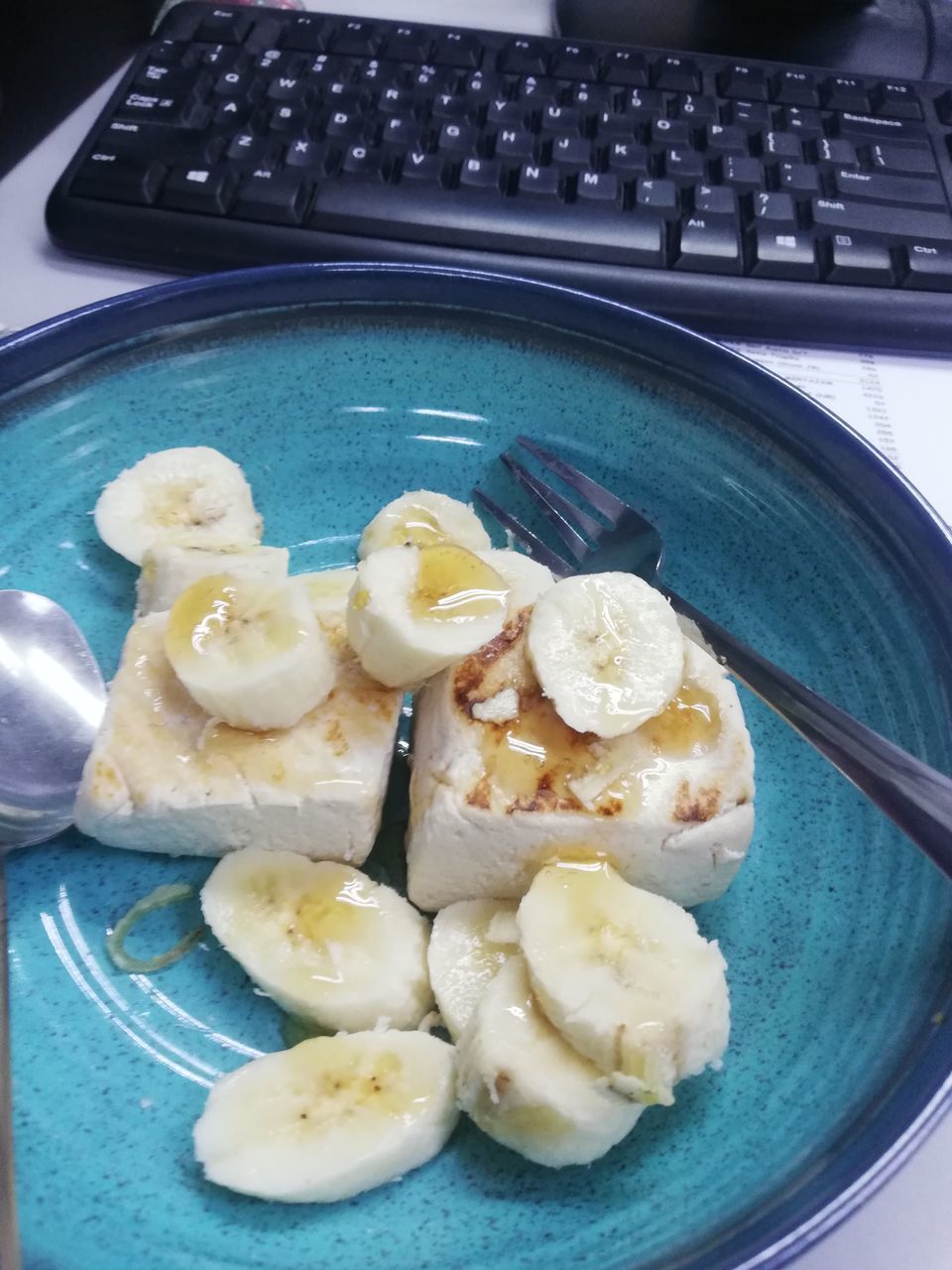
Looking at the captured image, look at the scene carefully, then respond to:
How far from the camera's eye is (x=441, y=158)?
5.38 ft

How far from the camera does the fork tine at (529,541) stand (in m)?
1.33

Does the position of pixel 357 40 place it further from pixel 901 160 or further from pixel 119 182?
pixel 901 160

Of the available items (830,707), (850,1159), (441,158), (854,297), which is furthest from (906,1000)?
(441,158)

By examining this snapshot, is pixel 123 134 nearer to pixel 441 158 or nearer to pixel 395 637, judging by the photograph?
pixel 441 158

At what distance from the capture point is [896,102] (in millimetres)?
1851

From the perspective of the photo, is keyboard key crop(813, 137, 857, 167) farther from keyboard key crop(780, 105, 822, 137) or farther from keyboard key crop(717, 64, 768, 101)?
keyboard key crop(717, 64, 768, 101)

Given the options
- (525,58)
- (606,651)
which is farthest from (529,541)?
(525,58)

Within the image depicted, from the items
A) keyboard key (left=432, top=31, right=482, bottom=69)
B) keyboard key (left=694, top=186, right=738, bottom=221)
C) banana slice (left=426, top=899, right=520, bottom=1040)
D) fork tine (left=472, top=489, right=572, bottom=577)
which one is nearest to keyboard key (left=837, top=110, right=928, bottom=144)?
keyboard key (left=694, top=186, right=738, bottom=221)

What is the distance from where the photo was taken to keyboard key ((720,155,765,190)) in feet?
5.39

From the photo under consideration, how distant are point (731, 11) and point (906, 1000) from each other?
2.18 metres

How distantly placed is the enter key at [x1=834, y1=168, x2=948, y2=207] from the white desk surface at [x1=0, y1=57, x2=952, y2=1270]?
1.17 m

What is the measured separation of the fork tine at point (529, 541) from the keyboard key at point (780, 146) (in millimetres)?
873

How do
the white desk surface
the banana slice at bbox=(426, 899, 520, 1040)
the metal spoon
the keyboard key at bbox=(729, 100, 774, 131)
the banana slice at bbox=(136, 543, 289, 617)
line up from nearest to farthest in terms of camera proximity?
the white desk surface, the banana slice at bbox=(426, 899, 520, 1040), the metal spoon, the banana slice at bbox=(136, 543, 289, 617), the keyboard key at bbox=(729, 100, 774, 131)

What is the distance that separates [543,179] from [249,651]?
1.02 m
